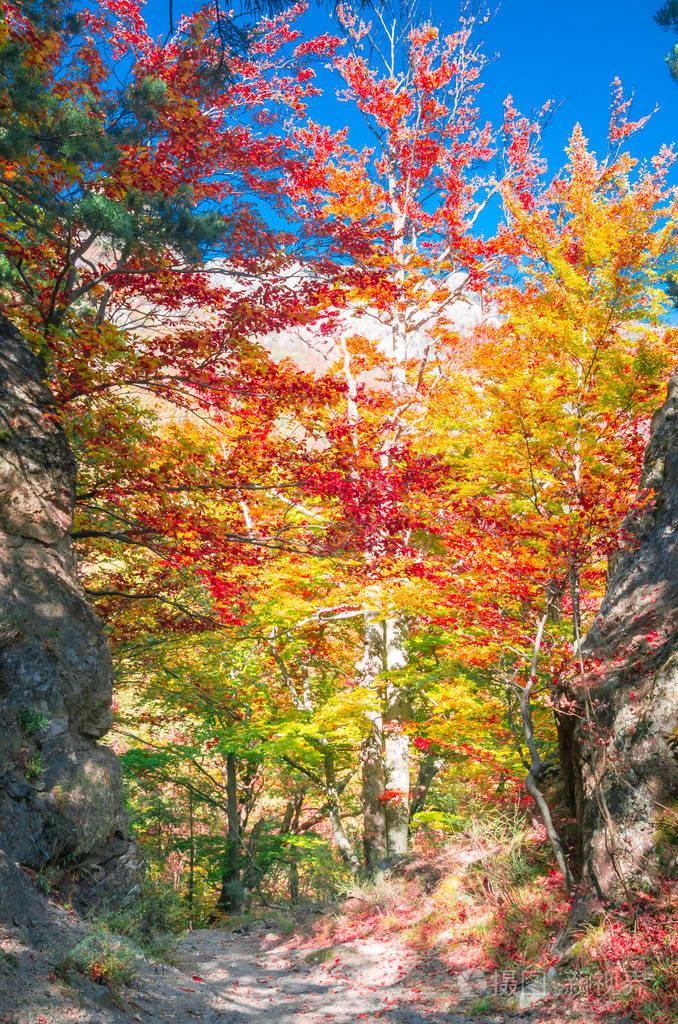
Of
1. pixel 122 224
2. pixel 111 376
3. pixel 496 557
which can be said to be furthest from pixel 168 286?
pixel 496 557

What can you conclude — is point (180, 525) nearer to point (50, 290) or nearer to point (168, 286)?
point (168, 286)

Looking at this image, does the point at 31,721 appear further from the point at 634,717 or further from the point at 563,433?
the point at 563,433

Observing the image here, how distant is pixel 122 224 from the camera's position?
4832mm

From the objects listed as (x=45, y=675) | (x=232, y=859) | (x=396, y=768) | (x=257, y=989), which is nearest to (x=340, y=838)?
(x=396, y=768)

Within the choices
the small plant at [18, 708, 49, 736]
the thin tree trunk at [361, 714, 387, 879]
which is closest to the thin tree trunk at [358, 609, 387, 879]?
the thin tree trunk at [361, 714, 387, 879]

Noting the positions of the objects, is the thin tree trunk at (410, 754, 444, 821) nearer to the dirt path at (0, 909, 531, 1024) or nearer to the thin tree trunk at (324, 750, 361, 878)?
the thin tree trunk at (324, 750, 361, 878)

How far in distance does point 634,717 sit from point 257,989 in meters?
5.85

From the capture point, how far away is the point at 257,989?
7.29m

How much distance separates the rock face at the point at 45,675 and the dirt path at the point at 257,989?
0.66 metres

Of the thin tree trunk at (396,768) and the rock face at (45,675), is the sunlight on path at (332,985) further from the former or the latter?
the thin tree trunk at (396,768)

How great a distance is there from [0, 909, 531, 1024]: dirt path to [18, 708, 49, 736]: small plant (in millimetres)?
1538

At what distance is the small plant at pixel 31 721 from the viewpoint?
4.96m

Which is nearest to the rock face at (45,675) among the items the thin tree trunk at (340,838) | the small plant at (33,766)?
the small plant at (33,766)

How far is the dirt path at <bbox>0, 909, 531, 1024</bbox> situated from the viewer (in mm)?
3625
